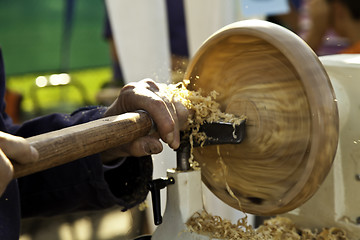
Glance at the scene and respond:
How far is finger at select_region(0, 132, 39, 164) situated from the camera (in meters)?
0.61

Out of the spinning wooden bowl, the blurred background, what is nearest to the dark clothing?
the blurred background

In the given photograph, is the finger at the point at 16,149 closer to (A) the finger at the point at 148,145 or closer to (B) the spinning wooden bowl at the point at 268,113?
(A) the finger at the point at 148,145

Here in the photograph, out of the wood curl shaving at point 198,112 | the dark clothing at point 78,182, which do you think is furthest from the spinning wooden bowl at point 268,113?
the dark clothing at point 78,182

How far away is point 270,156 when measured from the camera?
87 cm

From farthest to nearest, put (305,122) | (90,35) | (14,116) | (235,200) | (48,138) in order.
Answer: (90,35), (14,116), (235,200), (305,122), (48,138)

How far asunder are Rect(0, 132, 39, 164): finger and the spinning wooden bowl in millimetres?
392

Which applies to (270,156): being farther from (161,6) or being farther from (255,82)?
(161,6)

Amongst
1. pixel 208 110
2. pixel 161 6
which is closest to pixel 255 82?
pixel 208 110

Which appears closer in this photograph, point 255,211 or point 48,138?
point 48,138

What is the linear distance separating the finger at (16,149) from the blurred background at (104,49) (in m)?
0.41

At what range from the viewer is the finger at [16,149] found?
0.61 m

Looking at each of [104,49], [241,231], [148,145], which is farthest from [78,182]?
[104,49]

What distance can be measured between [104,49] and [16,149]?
13.9 feet

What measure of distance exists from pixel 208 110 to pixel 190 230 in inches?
7.9
